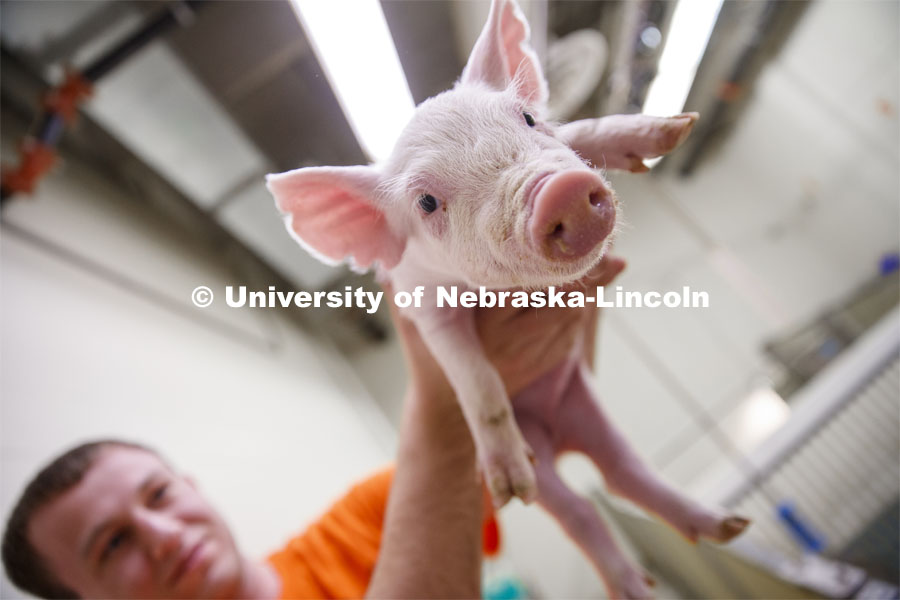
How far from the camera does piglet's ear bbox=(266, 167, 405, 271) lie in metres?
0.57

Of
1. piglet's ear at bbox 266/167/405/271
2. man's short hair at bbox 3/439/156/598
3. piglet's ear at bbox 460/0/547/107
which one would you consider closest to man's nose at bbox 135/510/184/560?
man's short hair at bbox 3/439/156/598

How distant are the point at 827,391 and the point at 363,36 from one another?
129 centimetres

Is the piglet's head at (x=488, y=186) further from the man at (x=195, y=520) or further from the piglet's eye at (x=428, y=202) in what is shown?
the man at (x=195, y=520)

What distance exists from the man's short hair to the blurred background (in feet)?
0.79

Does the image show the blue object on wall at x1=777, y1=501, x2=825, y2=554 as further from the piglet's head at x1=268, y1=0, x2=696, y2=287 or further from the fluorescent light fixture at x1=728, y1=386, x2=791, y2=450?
the piglet's head at x1=268, y1=0, x2=696, y2=287

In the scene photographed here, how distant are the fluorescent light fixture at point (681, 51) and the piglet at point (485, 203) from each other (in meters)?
0.22

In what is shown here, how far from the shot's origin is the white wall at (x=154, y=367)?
1.08 meters

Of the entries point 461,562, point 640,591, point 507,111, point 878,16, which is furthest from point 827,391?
point 878,16

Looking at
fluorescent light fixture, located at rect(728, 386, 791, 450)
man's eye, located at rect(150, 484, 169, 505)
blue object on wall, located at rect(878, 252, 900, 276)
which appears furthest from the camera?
blue object on wall, located at rect(878, 252, 900, 276)

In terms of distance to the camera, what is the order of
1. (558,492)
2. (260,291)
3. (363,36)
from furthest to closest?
(558,492)
(260,291)
(363,36)

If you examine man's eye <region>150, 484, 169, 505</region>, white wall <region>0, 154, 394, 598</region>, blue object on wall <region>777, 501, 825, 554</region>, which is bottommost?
blue object on wall <region>777, 501, 825, 554</region>

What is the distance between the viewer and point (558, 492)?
845 mm

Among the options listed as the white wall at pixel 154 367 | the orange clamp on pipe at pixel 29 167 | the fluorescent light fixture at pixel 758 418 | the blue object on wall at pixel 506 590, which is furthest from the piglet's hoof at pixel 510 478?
the blue object on wall at pixel 506 590

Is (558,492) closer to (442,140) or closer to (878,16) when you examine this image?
(442,140)
